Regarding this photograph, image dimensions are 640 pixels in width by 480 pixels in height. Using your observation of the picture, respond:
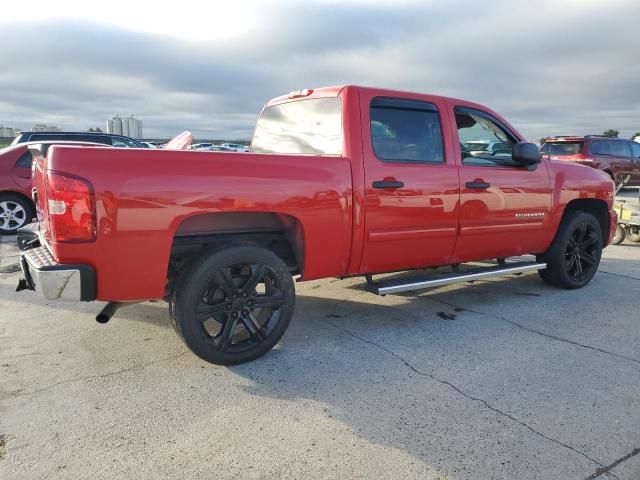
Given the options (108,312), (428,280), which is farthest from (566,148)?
(108,312)

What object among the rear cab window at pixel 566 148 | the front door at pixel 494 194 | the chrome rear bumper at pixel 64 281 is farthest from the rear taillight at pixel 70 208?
the rear cab window at pixel 566 148

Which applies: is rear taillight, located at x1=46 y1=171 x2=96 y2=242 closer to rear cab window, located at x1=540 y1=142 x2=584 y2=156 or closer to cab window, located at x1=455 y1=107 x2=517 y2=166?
cab window, located at x1=455 y1=107 x2=517 y2=166

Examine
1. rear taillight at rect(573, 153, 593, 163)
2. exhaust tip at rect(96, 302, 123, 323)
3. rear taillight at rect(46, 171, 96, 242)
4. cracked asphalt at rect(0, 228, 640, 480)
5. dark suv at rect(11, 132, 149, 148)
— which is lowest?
cracked asphalt at rect(0, 228, 640, 480)

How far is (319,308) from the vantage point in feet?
15.8

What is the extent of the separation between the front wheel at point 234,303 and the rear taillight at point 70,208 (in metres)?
0.71

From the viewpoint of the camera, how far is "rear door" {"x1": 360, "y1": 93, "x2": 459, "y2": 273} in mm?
3928

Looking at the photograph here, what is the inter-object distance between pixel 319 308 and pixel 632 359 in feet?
8.36

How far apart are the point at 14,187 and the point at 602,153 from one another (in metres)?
15.1

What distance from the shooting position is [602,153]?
1512 centimetres

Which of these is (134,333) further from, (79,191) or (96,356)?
(79,191)

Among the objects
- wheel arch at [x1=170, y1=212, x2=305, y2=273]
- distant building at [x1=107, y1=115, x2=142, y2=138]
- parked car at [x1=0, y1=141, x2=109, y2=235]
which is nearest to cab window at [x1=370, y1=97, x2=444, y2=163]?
wheel arch at [x1=170, y1=212, x2=305, y2=273]

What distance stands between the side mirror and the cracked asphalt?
1417 millimetres

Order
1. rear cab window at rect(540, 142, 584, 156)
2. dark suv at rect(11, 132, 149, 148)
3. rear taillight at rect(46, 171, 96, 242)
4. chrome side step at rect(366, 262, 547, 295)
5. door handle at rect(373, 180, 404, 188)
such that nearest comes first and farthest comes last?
rear taillight at rect(46, 171, 96, 242) → door handle at rect(373, 180, 404, 188) → chrome side step at rect(366, 262, 547, 295) → dark suv at rect(11, 132, 149, 148) → rear cab window at rect(540, 142, 584, 156)

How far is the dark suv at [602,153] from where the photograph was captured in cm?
1471
